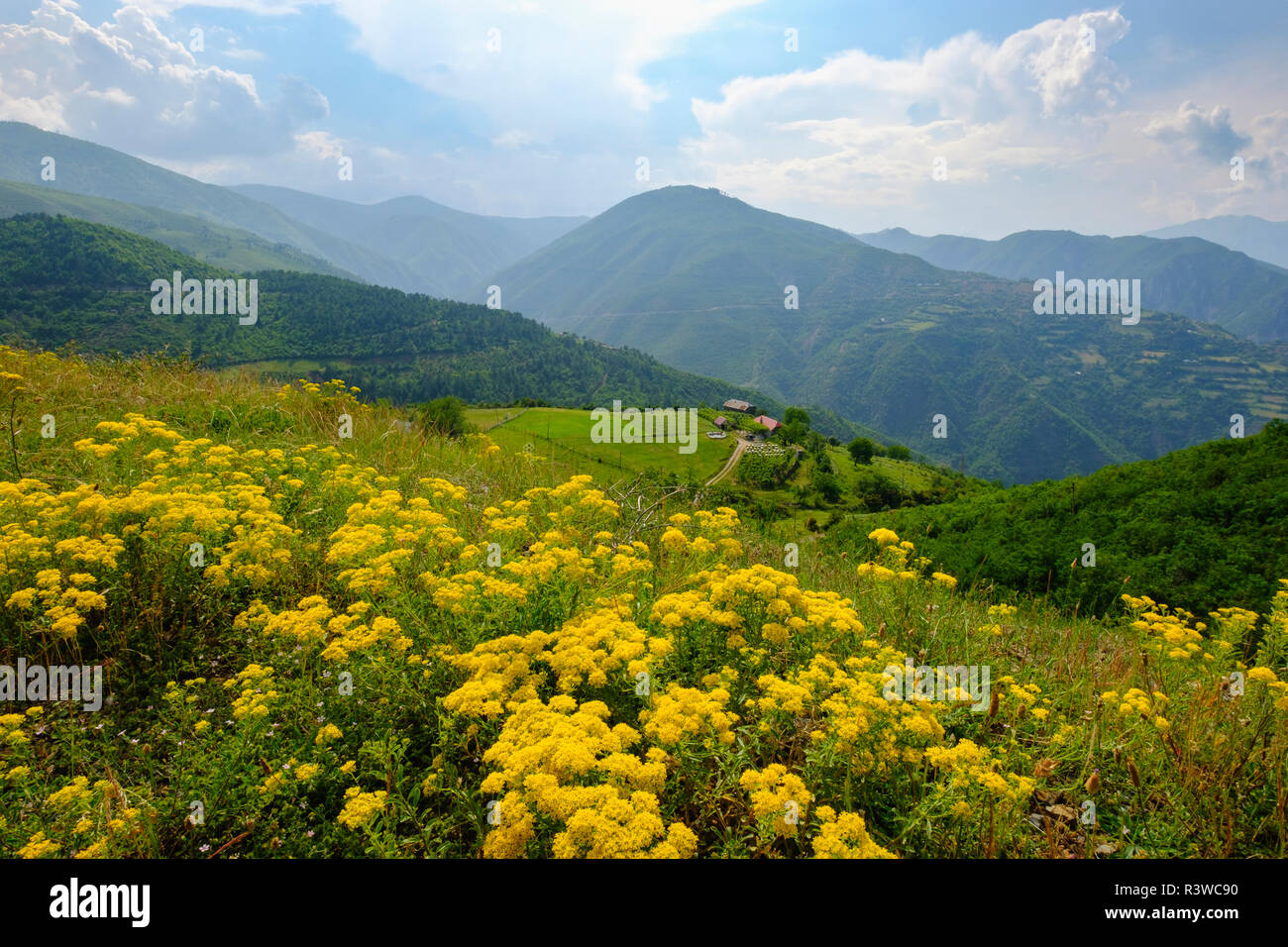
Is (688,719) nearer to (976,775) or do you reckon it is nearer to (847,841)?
(847,841)

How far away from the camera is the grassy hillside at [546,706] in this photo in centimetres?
284

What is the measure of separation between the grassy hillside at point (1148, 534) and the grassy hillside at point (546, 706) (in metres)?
5.42

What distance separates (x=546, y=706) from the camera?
2.97 metres

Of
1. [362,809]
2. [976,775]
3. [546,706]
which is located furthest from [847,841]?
[362,809]

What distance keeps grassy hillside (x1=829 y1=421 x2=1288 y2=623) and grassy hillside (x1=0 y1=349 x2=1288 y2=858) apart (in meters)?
5.42

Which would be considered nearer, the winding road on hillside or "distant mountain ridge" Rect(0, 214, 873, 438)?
the winding road on hillside

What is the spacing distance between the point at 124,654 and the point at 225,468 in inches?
101

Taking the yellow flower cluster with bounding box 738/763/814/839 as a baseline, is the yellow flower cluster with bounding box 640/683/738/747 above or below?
above

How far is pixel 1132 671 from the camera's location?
4844mm

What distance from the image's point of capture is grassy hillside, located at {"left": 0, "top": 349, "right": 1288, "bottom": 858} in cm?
284

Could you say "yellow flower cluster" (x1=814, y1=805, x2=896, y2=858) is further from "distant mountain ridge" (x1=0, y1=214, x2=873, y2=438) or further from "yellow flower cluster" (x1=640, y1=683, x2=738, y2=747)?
"distant mountain ridge" (x1=0, y1=214, x2=873, y2=438)

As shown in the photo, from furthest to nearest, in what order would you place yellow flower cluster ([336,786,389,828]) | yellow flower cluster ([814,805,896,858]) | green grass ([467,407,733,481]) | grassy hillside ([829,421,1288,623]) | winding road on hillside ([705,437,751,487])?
winding road on hillside ([705,437,751,487]) < green grass ([467,407,733,481]) < grassy hillside ([829,421,1288,623]) < yellow flower cluster ([336,786,389,828]) < yellow flower cluster ([814,805,896,858])

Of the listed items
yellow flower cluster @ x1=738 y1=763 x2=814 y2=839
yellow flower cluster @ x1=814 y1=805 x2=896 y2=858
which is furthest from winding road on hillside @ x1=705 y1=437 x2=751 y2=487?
yellow flower cluster @ x1=814 y1=805 x2=896 y2=858
